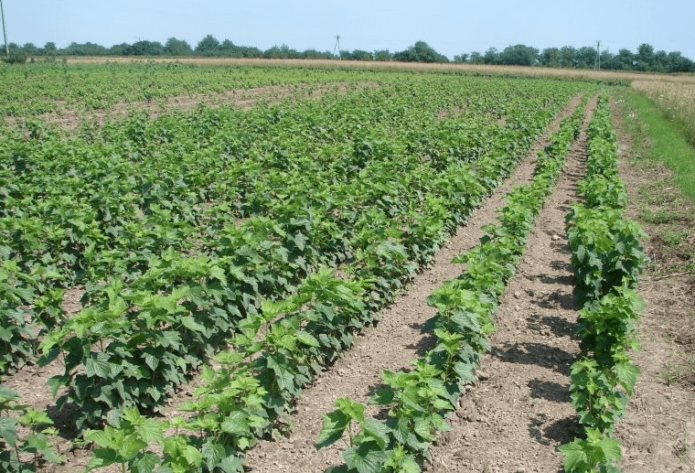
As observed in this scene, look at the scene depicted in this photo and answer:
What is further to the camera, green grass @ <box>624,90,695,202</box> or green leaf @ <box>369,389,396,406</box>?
green grass @ <box>624,90,695,202</box>

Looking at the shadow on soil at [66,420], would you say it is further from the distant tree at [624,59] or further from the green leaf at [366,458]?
the distant tree at [624,59]

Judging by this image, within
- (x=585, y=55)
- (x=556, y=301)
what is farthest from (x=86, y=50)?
(x=556, y=301)

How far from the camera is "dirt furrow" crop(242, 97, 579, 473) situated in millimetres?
4820

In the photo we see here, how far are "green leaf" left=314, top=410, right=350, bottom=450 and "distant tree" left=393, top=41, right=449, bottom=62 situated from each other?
325 ft

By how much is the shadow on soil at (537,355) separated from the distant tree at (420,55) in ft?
316

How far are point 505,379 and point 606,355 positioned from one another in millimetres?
993

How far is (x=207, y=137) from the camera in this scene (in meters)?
16.9

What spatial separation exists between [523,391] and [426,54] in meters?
99.5

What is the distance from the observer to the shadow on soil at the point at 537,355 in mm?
6363

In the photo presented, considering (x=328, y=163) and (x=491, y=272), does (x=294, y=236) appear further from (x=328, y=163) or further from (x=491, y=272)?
(x=328, y=163)

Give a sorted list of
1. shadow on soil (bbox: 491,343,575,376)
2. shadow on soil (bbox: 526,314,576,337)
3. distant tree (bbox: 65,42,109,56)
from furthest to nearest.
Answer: distant tree (bbox: 65,42,109,56) < shadow on soil (bbox: 526,314,576,337) < shadow on soil (bbox: 491,343,575,376)

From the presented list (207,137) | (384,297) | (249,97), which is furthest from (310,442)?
(249,97)

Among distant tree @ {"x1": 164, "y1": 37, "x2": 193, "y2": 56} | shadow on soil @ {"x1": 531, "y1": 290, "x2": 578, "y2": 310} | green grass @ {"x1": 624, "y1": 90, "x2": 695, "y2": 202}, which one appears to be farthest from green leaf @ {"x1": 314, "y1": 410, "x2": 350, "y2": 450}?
distant tree @ {"x1": 164, "y1": 37, "x2": 193, "y2": 56}

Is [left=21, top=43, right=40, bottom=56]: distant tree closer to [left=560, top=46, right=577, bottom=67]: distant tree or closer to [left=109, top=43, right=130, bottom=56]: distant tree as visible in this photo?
[left=109, top=43, right=130, bottom=56]: distant tree
